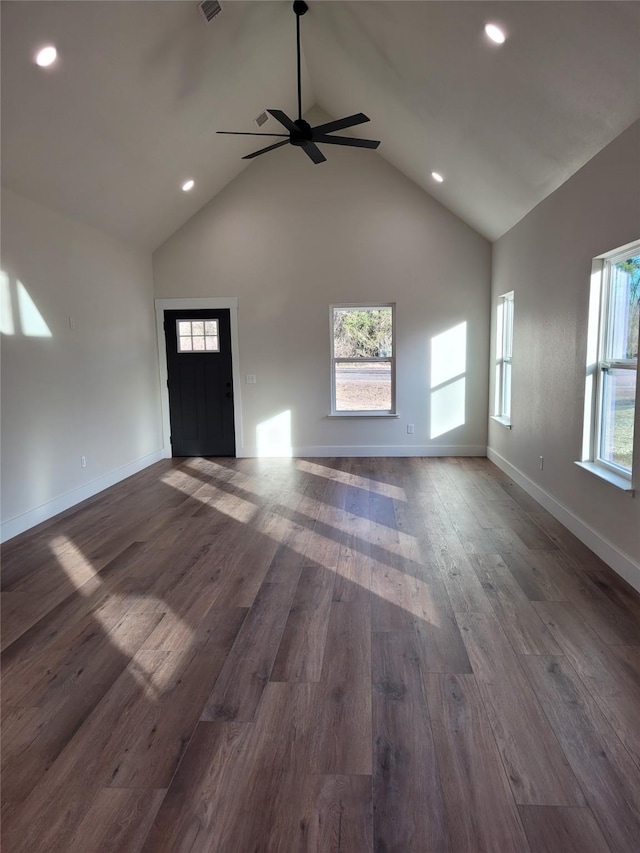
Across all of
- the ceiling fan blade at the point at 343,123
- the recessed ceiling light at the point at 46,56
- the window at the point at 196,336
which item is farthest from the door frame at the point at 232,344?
the recessed ceiling light at the point at 46,56

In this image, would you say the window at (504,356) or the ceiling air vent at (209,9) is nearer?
the ceiling air vent at (209,9)

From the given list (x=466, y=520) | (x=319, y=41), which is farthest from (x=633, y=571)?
(x=319, y=41)

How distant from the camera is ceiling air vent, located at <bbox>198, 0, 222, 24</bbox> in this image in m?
3.50

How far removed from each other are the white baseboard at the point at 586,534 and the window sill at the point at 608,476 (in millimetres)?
397

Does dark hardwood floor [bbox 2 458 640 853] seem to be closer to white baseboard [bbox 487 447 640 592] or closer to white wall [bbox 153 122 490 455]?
white baseboard [bbox 487 447 640 592]

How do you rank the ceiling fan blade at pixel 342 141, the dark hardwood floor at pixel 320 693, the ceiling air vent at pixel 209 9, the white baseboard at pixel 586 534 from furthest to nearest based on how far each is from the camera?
the ceiling fan blade at pixel 342 141, the ceiling air vent at pixel 209 9, the white baseboard at pixel 586 534, the dark hardwood floor at pixel 320 693

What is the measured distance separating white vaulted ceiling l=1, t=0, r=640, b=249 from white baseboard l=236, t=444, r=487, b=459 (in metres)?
2.71

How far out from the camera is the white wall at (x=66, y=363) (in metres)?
4.05

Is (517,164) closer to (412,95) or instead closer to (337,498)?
(412,95)

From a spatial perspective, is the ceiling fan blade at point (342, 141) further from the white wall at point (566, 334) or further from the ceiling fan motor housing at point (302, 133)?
the white wall at point (566, 334)

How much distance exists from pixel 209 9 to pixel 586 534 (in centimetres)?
455

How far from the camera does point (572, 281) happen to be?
3.83 metres

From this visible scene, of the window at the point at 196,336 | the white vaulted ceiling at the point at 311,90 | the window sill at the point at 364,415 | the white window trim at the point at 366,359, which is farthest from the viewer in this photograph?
the window at the point at 196,336

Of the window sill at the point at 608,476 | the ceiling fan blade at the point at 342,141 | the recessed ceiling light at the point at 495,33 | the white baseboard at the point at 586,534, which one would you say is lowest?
the white baseboard at the point at 586,534
